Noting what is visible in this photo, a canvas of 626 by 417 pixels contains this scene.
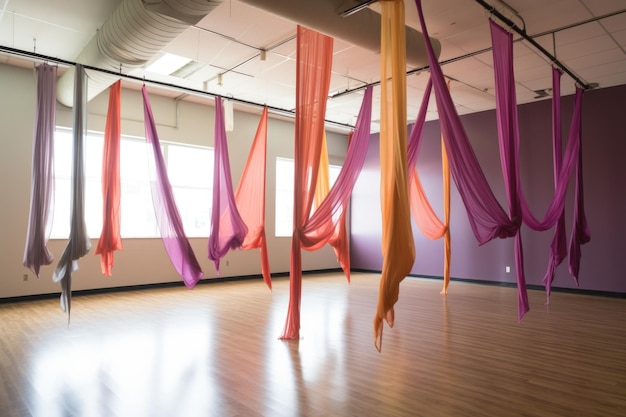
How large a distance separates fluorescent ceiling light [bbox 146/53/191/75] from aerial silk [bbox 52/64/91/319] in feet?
6.14

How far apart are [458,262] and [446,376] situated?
576 centimetres

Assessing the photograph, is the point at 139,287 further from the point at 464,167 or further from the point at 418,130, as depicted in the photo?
the point at 464,167

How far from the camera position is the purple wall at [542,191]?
22.3ft

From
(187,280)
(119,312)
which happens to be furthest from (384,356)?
(119,312)

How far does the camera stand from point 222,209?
217 inches

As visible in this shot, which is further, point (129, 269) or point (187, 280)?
point (129, 269)

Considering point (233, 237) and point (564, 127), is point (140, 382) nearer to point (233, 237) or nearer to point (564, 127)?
point (233, 237)

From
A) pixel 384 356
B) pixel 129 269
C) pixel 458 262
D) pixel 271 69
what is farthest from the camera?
pixel 458 262

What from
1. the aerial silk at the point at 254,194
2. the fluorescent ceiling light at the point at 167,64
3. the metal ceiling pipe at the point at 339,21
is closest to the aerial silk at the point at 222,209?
the aerial silk at the point at 254,194

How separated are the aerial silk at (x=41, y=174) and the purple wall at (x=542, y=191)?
6891 mm

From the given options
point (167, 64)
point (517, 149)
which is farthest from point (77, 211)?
point (517, 149)

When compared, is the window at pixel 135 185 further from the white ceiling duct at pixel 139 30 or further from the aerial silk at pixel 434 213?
the aerial silk at pixel 434 213

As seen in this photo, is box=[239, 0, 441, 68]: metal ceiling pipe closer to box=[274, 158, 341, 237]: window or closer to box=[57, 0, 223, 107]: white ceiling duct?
box=[57, 0, 223, 107]: white ceiling duct

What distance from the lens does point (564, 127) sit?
7.30 meters
